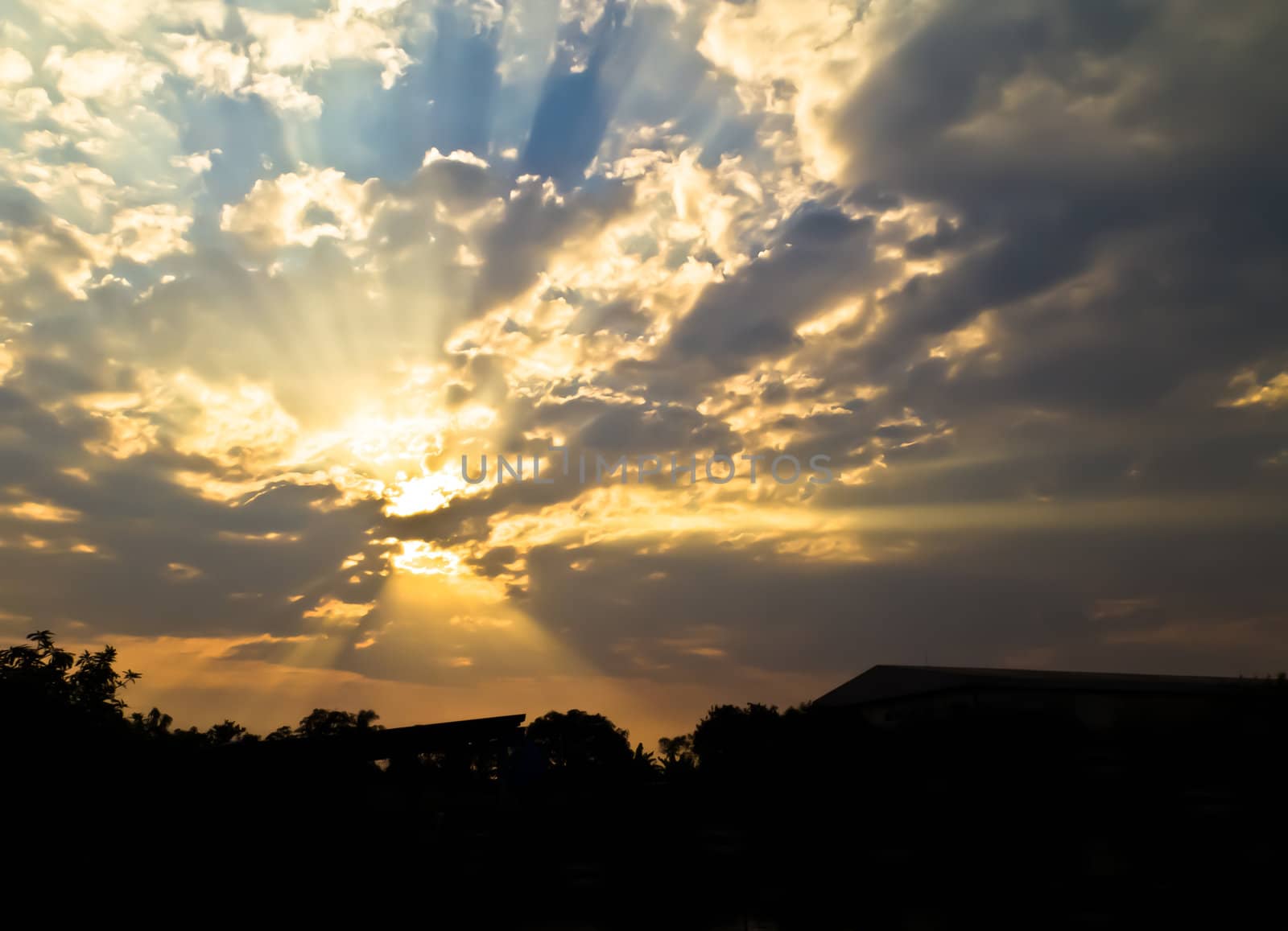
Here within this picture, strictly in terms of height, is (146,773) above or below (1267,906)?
above

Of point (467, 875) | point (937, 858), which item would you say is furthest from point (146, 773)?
point (937, 858)

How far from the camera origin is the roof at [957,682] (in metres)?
57.7

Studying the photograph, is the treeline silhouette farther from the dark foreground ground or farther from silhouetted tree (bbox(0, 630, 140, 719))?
silhouetted tree (bbox(0, 630, 140, 719))

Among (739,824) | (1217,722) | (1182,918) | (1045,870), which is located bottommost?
(1182,918)

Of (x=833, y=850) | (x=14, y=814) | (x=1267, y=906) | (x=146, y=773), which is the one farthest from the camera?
(x=14, y=814)

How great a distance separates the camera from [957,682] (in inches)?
2420

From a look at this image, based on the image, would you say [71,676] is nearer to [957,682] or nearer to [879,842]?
[879,842]

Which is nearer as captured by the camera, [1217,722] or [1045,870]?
[1045,870]

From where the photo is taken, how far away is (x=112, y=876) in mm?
7262

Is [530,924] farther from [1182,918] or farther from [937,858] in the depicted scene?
[1182,918]

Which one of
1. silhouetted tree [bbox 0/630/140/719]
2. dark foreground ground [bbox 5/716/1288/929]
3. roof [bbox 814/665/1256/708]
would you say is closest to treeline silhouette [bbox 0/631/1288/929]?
dark foreground ground [bbox 5/716/1288/929]

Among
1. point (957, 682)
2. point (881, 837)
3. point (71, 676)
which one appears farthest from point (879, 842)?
point (957, 682)

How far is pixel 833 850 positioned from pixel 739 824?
0.63 metres

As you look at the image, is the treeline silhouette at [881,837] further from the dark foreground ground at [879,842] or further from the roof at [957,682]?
the roof at [957,682]
